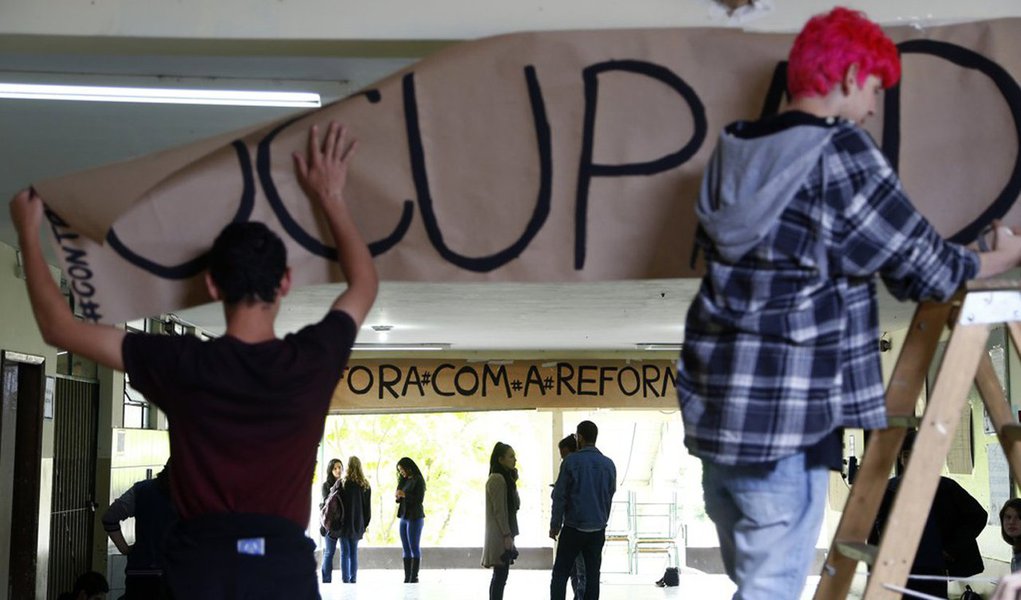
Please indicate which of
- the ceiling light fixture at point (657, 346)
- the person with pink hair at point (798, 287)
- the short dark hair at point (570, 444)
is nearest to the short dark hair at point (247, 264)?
the person with pink hair at point (798, 287)

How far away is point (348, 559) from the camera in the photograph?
1290 cm

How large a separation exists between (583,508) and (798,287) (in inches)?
248

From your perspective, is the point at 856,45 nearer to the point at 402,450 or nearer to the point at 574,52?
the point at 574,52

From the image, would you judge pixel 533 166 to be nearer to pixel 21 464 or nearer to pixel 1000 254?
pixel 1000 254

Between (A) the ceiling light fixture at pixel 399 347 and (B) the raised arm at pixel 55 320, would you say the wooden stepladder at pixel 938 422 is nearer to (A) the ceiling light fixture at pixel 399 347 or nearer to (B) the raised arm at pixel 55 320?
(B) the raised arm at pixel 55 320

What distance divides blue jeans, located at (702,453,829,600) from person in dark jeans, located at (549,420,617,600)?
6055 mm

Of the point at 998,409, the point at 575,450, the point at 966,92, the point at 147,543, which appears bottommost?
the point at 147,543

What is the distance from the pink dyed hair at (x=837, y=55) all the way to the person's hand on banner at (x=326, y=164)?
913mm

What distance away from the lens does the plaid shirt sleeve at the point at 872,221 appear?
5.87 feet

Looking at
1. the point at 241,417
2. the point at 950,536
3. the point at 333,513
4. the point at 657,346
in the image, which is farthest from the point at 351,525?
the point at 241,417

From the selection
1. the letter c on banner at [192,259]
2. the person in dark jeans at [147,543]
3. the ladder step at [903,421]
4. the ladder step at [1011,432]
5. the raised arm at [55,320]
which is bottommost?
the person in dark jeans at [147,543]

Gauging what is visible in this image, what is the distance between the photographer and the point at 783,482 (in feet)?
6.05

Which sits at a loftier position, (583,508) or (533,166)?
(533,166)

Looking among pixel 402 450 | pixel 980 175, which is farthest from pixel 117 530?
pixel 402 450
